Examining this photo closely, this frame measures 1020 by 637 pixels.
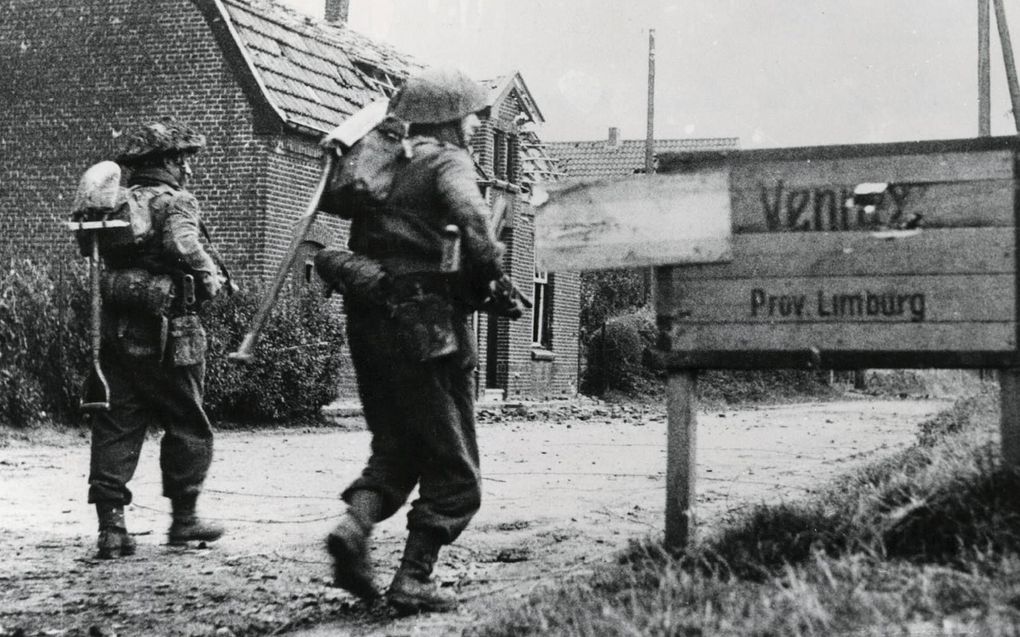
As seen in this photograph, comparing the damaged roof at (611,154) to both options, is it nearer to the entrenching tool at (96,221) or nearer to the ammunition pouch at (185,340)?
the ammunition pouch at (185,340)

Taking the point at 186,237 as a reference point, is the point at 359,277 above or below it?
below

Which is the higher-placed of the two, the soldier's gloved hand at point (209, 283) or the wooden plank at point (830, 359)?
the soldier's gloved hand at point (209, 283)

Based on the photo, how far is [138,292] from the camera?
22.3 feet

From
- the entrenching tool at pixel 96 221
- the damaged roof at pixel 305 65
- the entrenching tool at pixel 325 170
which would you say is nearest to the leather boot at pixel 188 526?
the entrenching tool at pixel 96 221

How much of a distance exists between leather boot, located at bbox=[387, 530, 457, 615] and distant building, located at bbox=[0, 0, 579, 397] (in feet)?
48.6

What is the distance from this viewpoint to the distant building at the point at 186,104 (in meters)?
20.9

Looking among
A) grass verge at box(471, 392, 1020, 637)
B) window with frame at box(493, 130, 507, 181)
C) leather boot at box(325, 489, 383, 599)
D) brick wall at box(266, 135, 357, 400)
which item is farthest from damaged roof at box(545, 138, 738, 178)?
grass verge at box(471, 392, 1020, 637)

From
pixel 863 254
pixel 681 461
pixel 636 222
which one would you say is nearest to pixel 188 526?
pixel 681 461

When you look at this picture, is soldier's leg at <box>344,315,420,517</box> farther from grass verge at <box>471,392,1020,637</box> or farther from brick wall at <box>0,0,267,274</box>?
brick wall at <box>0,0,267,274</box>

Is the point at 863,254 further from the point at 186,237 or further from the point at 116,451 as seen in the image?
the point at 116,451

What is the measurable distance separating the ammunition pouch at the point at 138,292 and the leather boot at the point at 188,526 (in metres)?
1.01

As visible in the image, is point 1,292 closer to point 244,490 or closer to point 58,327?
point 58,327

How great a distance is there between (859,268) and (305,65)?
19.1 metres

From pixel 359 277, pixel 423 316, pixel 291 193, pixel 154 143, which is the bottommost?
pixel 423 316
